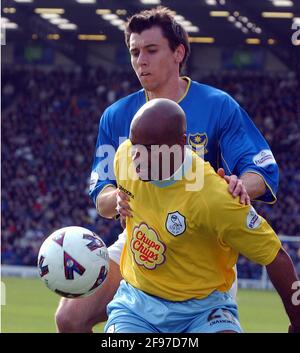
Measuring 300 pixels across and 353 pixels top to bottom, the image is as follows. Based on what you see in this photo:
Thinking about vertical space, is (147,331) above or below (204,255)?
below

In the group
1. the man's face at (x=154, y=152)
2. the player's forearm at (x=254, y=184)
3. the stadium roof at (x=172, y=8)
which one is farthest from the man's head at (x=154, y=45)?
the stadium roof at (x=172, y=8)

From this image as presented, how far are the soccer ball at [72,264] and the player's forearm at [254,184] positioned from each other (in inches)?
36.4

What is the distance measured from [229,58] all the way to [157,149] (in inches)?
1258

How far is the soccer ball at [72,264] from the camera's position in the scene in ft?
18.0

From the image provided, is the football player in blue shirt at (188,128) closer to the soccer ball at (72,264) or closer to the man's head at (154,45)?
the man's head at (154,45)

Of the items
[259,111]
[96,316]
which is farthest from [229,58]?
[96,316]

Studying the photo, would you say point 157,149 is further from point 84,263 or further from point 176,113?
point 84,263

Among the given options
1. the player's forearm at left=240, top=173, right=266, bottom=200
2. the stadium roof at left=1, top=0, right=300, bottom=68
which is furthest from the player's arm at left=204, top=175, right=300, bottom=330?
the stadium roof at left=1, top=0, right=300, bottom=68

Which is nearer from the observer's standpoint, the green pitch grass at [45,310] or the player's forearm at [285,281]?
the player's forearm at [285,281]

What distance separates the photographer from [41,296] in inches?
784

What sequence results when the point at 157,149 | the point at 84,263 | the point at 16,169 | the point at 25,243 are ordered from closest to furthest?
the point at 157,149 < the point at 84,263 < the point at 25,243 < the point at 16,169

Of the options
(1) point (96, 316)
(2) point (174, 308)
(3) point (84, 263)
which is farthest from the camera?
(1) point (96, 316)

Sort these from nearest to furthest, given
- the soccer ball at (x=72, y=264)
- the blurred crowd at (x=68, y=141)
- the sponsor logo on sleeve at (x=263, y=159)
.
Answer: the soccer ball at (x=72, y=264), the sponsor logo on sleeve at (x=263, y=159), the blurred crowd at (x=68, y=141)

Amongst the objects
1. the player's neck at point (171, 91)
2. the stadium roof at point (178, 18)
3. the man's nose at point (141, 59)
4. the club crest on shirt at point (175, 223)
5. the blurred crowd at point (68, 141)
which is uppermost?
the man's nose at point (141, 59)
